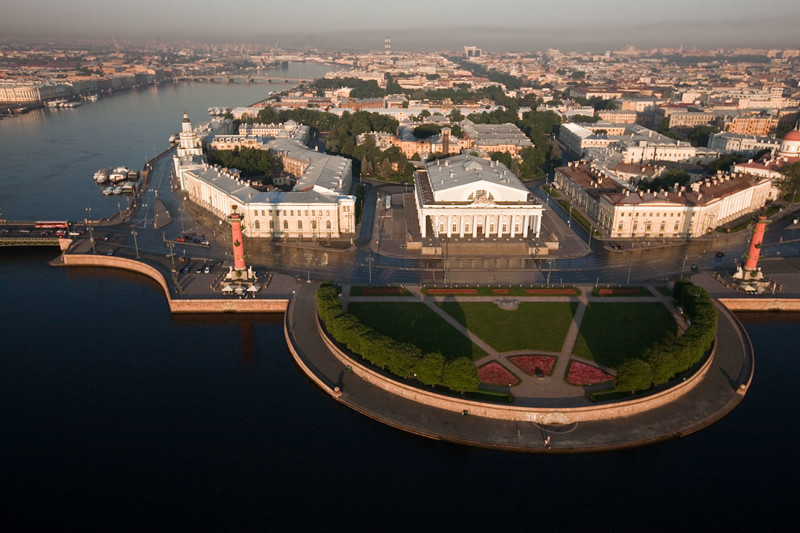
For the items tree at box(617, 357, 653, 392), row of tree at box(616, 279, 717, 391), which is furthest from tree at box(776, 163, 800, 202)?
tree at box(617, 357, 653, 392)

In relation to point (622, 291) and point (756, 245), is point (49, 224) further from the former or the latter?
point (756, 245)

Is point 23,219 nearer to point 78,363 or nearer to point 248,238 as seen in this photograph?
point 248,238

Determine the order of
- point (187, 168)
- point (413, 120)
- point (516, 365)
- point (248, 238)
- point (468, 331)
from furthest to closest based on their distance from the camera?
point (413, 120), point (187, 168), point (248, 238), point (468, 331), point (516, 365)

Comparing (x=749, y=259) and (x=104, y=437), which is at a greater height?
(x=749, y=259)

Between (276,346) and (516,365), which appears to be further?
(276,346)

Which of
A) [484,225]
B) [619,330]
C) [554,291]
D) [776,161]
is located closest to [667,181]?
[776,161]

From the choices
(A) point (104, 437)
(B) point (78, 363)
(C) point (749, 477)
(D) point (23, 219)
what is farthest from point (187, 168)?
(C) point (749, 477)
